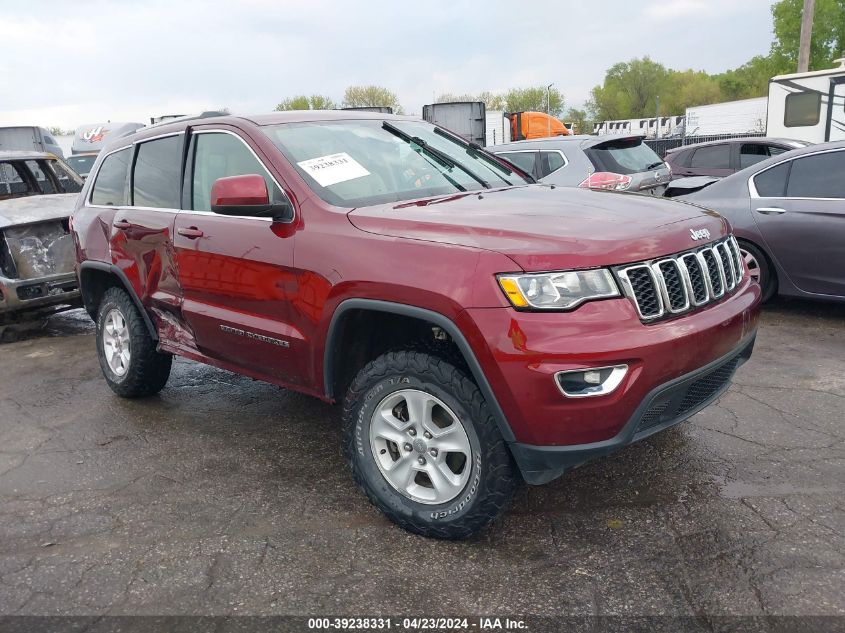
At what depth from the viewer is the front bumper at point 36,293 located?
6590 mm

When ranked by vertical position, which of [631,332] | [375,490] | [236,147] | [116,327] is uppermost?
[236,147]

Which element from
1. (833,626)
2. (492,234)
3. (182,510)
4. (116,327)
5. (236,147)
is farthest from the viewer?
(116,327)

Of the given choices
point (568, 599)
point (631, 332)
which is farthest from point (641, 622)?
point (631, 332)

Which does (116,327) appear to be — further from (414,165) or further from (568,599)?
(568,599)

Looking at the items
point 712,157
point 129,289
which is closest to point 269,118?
point 129,289

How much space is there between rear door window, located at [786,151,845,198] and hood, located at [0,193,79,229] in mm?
6478

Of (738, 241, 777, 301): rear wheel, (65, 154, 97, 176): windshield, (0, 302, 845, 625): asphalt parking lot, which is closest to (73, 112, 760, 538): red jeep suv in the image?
(0, 302, 845, 625): asphalt parking lot

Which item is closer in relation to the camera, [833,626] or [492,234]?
[833,626]

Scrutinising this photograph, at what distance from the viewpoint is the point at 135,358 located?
4738mm

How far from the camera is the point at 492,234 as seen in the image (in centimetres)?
283

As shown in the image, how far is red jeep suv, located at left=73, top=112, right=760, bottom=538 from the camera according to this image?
2676 millimetres

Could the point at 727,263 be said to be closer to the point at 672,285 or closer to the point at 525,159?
the point at 672,285

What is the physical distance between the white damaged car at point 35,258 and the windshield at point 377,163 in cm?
371

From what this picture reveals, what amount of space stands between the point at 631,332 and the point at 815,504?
1350 mm
